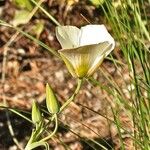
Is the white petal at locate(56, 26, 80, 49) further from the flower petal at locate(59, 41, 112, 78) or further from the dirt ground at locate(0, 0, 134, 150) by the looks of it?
the dirt ground at locate(0, 0, 134, 150)

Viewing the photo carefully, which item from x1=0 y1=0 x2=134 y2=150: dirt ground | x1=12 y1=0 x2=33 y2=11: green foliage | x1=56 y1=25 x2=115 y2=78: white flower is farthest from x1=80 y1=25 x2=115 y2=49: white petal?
x1=12 y1=0 x2=33 y2=11: green foliage

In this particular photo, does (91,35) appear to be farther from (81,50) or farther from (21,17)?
(21,17)

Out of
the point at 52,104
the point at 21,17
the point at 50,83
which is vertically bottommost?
the point at 50,83

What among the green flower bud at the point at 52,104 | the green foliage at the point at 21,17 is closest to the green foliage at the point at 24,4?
the green foliage at the point at 21,17

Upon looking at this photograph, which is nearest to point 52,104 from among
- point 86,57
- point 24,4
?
point 86,57

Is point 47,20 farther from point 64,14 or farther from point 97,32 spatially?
point 97,32

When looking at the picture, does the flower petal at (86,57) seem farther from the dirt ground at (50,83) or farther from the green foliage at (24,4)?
the green foliage at (24,4)

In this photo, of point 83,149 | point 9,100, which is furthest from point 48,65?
point 83,149
